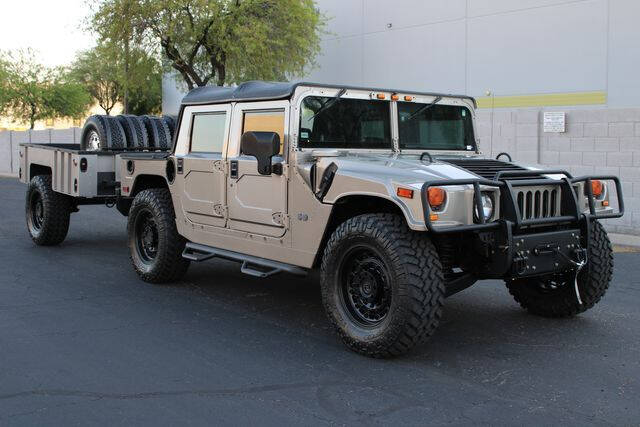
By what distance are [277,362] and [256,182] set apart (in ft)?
5.67

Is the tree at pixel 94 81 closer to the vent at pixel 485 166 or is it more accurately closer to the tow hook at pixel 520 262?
the vent at pixel 485 166

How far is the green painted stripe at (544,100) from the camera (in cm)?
2112

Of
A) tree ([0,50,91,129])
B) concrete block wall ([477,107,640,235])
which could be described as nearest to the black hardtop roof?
concrete block wall ([477,107,640,235])

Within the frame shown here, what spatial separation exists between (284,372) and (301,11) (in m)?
24.5

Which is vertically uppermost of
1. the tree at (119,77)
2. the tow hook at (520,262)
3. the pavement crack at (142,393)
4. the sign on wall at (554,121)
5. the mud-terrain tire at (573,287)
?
the tree at (119,77)

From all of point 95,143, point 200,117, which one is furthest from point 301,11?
point 200,117

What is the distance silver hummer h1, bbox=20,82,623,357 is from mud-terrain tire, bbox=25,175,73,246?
2407mm

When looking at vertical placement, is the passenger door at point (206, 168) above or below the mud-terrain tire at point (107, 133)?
below

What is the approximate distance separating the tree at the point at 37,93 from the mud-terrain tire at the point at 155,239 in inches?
1792

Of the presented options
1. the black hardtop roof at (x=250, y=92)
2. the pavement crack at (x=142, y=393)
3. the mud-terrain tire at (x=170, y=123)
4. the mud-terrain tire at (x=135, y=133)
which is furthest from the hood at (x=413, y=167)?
the mud-terrain tire at (x=170, y=123)

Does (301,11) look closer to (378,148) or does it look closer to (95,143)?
(95,143)

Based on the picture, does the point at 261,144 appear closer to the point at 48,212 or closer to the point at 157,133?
the point at 157,133

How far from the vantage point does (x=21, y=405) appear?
14.3 ft

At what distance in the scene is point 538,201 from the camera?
17.7ft
